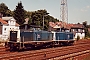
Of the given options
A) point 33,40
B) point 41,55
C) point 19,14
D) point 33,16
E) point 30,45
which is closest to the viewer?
point 41,55

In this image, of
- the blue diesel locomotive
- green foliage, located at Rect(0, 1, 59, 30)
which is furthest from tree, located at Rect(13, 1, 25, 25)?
the blue diesel locomotive

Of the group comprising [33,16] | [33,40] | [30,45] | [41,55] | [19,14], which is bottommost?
[41,55]

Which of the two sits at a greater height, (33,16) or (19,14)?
(19,14)

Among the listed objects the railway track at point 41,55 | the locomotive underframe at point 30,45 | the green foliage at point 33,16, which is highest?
the green foliage at point 33,16

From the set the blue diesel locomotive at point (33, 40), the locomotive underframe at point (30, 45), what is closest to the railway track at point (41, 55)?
the locomotive underframe at point (30, 45)

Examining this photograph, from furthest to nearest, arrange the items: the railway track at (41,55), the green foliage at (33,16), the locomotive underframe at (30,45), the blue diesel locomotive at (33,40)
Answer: the green foliage at (33,16), the blue diesel locomotive at (33,40), the locomotive underframe at (30,45), the railway track at (41,55)

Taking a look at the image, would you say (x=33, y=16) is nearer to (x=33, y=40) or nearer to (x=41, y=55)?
(x=33, y=40)

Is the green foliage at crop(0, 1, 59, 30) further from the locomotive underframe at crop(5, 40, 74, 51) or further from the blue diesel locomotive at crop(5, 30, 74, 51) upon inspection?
the locomotive underframe at crop(5, 40, 74, 51)

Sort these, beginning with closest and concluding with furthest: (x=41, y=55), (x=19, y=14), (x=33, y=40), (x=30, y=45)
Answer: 1. (x=41, y=55)
2. (x=30, y=45)
3. (x=33, y=40)
4. (x=19, y=14)

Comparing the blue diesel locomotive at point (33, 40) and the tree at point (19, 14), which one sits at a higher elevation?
the tree at point (19, 14)

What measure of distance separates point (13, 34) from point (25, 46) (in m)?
2.03

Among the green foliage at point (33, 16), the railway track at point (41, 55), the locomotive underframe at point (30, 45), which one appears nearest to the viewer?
the railway track at point (41, 55)

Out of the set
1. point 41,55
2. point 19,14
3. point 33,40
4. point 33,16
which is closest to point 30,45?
point 33,40

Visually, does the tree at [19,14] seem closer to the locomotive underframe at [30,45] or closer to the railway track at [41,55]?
the locomotive underframe at [30,45]
